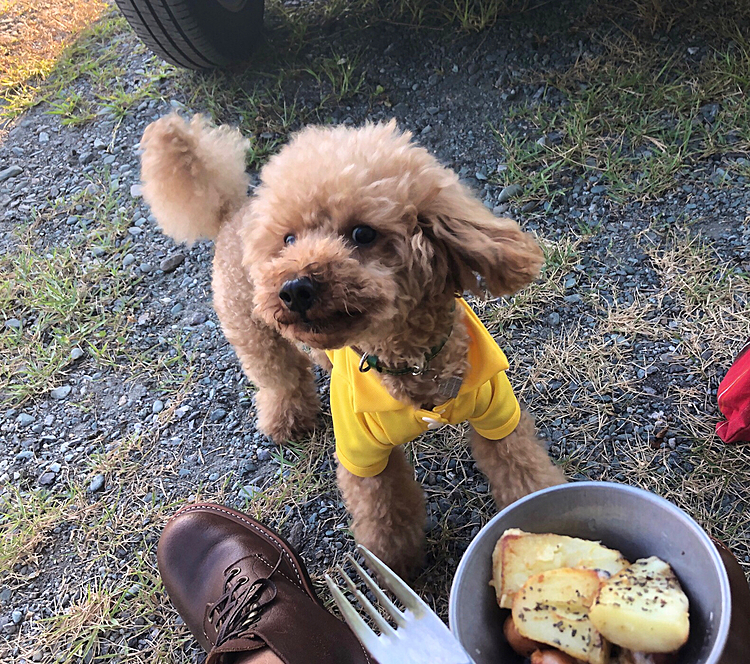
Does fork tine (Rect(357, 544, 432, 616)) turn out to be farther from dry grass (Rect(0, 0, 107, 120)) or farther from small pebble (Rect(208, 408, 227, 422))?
dry grass (Rect(0, 0, 107, 120))

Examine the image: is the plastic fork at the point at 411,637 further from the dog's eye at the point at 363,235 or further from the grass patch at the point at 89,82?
the grass patch at the point at 89,82

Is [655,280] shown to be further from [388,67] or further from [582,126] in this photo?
[388,67]

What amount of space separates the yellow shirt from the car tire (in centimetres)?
210

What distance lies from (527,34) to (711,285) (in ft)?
5.32

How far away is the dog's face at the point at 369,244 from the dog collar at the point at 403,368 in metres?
0.12

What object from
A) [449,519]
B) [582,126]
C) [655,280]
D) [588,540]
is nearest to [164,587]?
[449,519]

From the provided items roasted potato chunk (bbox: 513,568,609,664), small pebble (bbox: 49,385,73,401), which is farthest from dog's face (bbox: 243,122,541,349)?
small pebble (bbox: 49,385,73,401)

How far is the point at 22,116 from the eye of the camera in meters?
3.55

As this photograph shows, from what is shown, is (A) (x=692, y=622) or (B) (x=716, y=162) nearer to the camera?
(A) (x=692, y=622)

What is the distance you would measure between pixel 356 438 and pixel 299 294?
0.47 metres

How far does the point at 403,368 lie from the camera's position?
60.4 inches

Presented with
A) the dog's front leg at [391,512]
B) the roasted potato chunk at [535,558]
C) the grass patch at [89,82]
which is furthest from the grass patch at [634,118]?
the grass patch at [89,82]

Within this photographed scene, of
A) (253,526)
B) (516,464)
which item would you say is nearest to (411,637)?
(516,464)

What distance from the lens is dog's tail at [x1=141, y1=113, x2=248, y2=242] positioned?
1833 mm
